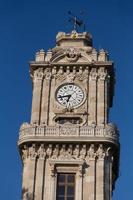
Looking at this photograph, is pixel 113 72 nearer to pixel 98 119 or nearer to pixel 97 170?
pixel 98 119

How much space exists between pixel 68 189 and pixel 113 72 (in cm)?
1253

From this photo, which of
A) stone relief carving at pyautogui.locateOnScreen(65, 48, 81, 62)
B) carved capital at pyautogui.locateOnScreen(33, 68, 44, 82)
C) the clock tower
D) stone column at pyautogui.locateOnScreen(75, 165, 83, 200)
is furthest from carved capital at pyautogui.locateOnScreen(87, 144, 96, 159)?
stone relief carving at pyautogui.locateOnScreen(65, 48, 81, 62)

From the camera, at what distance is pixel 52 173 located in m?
62.8

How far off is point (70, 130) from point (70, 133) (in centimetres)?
25

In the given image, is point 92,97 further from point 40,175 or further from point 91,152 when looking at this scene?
point 40,175

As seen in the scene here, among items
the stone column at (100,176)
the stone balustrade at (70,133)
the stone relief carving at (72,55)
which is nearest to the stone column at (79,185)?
the stone column at (100,176)

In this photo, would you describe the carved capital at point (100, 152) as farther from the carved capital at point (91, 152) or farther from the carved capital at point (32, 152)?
the carved capital at point (32, 152)

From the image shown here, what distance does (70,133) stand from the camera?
64312 millimetres

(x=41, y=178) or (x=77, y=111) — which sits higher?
(x=77, y=111)

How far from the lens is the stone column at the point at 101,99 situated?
217 feet

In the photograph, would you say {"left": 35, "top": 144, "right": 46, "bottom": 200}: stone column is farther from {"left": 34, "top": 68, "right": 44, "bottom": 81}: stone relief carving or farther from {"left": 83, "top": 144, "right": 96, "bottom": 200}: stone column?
{"left": 34, "top": 68, "right": 44, "bottom": 81}: stone relief carving

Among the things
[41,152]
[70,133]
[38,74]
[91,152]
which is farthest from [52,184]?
[38,74]

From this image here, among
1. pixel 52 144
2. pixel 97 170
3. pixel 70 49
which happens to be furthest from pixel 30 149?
pixel 70 49

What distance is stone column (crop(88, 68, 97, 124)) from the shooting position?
6625cm
